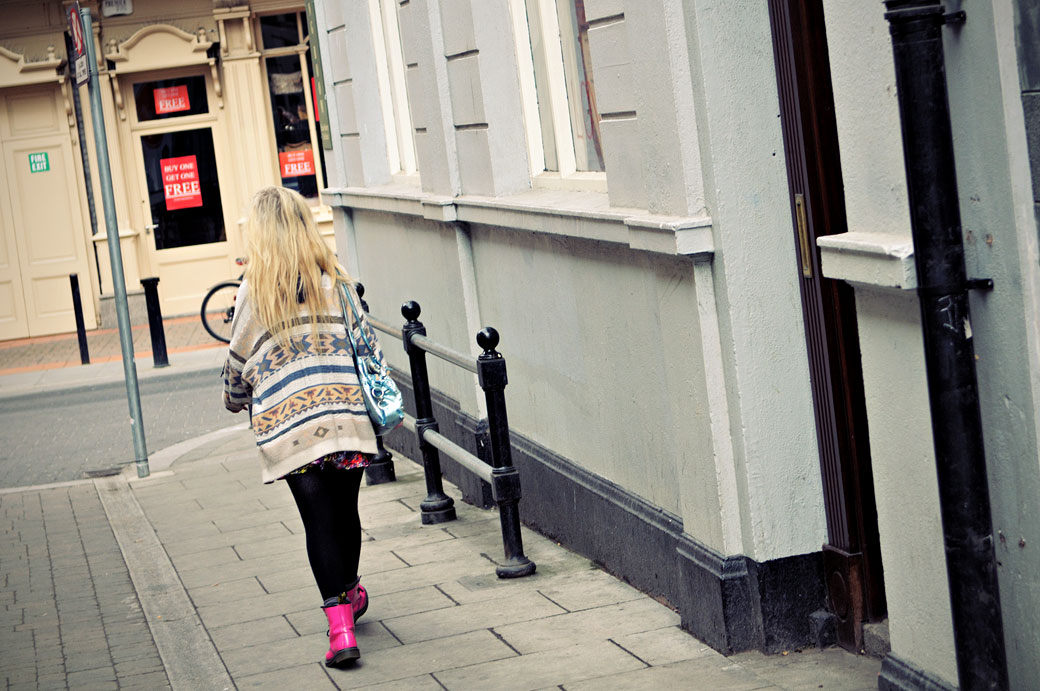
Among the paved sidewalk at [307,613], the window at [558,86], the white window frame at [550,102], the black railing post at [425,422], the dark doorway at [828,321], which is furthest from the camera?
the black railing post at [425,422]

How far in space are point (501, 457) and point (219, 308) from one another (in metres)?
12.1

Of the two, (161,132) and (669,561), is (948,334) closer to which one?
(669,561)

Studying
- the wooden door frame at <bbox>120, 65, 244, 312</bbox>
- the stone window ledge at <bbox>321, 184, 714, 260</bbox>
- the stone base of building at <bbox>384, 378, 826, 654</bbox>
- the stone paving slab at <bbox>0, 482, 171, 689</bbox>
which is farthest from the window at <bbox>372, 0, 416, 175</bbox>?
the wooden door frame at <bbox>120, 65, 244, 312</bbox>

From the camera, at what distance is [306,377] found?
5117mm

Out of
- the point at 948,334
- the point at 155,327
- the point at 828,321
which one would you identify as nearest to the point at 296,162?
the point at 155,327

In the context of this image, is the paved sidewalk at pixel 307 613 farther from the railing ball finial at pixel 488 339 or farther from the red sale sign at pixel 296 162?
the red sale sign at pixel 296 162

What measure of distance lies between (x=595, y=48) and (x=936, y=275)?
8.14 ft

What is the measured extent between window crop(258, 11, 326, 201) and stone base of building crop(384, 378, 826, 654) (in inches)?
498

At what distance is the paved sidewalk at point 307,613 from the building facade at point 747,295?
0.71 ft

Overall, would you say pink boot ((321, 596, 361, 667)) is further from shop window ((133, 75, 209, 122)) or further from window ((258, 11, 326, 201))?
shop window ((133, 75, 209, 122))

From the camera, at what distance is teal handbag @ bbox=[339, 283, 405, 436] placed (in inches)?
204

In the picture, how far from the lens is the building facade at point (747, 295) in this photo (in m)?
3.30

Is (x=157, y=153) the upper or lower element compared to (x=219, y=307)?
upper

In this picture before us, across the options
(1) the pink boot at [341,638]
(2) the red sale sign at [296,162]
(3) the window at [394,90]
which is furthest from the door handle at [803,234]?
(2) the red sale sign at [296,162]
